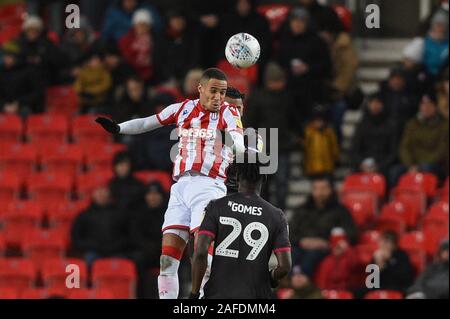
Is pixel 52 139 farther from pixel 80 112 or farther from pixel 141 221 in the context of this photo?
pixel 141 221

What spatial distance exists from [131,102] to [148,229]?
2.49m

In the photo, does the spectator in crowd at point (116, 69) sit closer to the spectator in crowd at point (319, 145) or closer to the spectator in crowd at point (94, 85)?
the spectator in crowd at point (94, 85)

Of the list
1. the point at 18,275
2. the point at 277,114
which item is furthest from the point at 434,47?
the point at 18,275

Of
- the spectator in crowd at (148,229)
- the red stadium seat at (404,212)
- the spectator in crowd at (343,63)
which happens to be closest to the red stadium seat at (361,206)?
the red stadium seat at (404,212)

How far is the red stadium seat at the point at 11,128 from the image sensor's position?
67.3 feet

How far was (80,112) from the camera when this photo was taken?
2097 centimetres

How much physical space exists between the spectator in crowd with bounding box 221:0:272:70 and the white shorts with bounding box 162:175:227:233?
786cm

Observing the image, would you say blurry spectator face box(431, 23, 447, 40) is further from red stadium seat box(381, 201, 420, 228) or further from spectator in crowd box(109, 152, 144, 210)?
spectator in crowd box(109, 152, 144, 210)

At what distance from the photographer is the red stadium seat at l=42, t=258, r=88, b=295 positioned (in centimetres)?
1798

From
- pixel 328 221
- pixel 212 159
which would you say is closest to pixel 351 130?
pixel 328 221

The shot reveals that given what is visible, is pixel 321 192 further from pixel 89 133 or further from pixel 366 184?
pixel 89 133

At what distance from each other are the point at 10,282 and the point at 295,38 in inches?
199

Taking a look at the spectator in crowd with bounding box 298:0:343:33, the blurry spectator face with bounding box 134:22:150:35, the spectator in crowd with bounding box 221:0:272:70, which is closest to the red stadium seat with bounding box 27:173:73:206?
the blurry spectator face with bounding box 134:22:150:35

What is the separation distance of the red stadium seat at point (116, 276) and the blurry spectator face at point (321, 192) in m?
2.38
